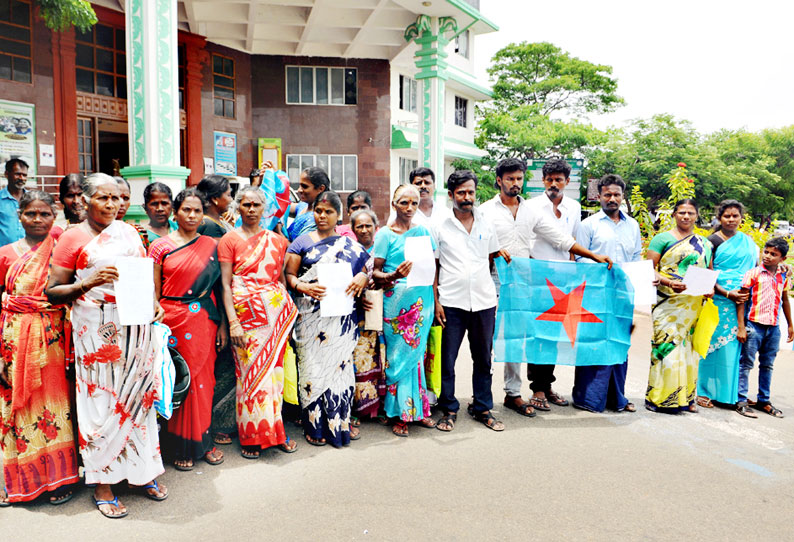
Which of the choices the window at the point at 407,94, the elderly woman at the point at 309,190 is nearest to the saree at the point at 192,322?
the elderly woman at the point at 309,190

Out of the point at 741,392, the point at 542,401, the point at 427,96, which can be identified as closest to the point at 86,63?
the point at 427,96

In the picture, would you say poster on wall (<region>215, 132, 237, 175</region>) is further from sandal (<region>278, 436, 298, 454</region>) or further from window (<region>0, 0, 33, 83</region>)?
sandal (<region>278, 436, 298, 454</region>)

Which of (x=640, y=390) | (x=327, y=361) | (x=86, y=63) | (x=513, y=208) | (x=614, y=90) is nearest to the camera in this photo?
(x=327, y=361)

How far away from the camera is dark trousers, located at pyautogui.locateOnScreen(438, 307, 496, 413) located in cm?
438

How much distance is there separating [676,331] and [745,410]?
929 mm

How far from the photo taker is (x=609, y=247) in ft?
15.8

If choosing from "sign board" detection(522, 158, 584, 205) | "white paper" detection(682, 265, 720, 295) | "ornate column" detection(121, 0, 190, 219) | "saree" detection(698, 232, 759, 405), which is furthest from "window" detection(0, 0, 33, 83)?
"sign board" detection(522, 158, 584, 205)

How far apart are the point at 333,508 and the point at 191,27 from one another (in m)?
14.3

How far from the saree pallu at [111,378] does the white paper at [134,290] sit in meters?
0.13

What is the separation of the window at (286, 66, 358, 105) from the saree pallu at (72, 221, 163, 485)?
1564 cm

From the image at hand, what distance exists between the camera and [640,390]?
18.1 feet

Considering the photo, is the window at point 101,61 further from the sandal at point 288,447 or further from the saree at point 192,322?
the sandal at point 288,447

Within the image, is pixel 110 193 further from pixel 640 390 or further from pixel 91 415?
pixel 640 390

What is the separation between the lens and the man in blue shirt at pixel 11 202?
599 centimetres
